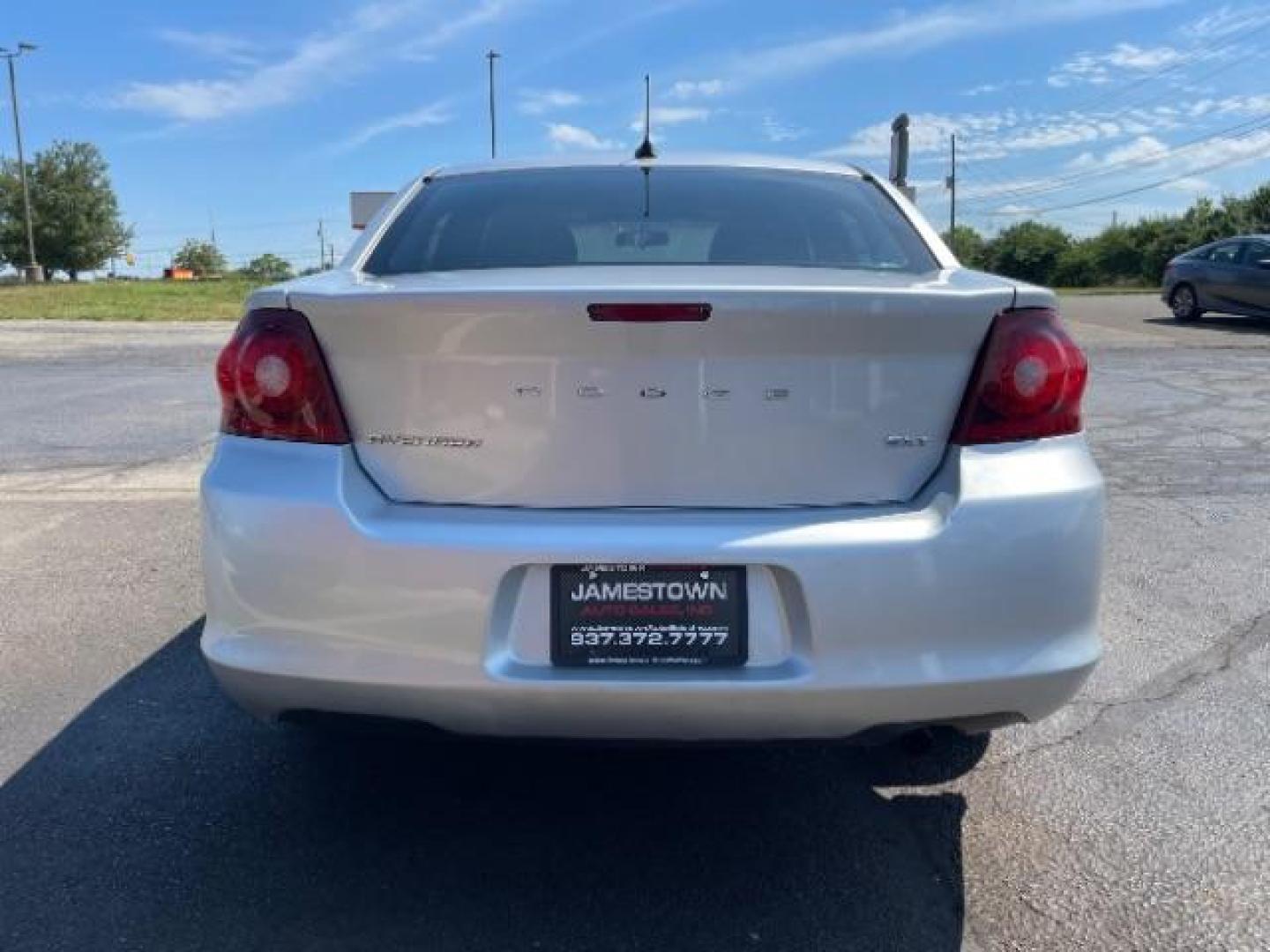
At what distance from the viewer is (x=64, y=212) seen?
6172cm

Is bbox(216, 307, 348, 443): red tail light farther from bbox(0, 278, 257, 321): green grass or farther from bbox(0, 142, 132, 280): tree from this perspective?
bbox(0, 142, 132, 280): tree

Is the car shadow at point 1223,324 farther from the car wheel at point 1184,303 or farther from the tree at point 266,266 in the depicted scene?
the tree at point 266,266

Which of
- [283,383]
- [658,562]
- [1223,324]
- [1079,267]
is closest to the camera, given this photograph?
[658,562]

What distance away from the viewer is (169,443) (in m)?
8.01

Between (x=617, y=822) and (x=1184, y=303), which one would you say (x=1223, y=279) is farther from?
(x=617, y=822)

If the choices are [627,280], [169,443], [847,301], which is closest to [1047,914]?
[847,301]

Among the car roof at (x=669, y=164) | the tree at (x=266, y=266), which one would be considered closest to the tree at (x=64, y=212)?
the tree at (x=266, y=266)

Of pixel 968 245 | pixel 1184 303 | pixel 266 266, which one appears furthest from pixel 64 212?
pixel 1184 303

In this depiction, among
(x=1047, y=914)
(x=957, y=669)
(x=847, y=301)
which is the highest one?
(x=847, y=301)

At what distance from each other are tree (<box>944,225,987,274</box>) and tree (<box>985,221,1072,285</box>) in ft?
2.93

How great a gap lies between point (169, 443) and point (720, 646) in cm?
677

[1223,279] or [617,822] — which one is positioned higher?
[1223,279]

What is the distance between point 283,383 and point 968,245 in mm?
69286

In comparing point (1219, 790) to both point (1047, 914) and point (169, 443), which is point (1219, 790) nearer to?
point (1047, 914)
